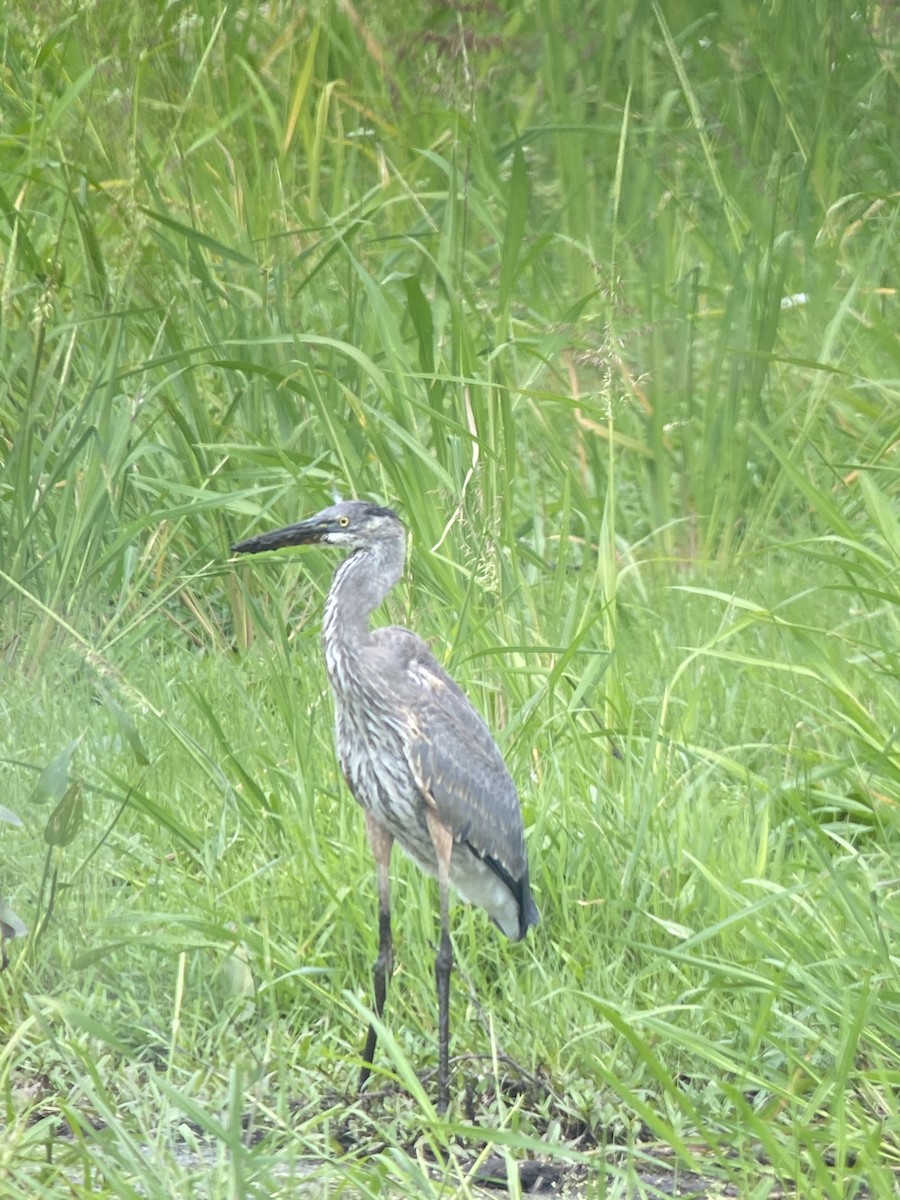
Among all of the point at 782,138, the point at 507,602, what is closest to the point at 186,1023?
the point at 507,602

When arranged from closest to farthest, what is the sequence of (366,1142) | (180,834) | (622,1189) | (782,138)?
(622,1189), (366,1142), (180,834), (782,138)

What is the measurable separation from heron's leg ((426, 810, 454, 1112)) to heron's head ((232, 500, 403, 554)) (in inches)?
22.0

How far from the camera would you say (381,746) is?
3.47m

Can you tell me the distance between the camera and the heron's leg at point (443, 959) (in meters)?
3.18

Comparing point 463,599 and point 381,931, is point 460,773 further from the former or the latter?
point 463,599

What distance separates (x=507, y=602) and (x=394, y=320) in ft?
2.81

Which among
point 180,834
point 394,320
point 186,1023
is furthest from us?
point 394,320

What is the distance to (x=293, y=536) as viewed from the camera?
3.57m

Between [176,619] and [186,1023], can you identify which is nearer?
[186,1023]

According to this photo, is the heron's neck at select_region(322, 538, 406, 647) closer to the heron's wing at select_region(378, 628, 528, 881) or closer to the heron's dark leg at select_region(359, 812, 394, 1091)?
the heron's wing at select_region(378, 628, 528, 881)

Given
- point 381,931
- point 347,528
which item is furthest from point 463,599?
point 381,931

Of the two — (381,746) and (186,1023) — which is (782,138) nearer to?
(381,746)

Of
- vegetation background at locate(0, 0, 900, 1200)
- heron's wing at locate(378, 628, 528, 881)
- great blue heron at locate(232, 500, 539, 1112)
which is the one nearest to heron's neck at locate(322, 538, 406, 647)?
great blue heron at locate(232, 500, 539, 1112)

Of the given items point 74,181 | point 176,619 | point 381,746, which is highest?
point 74,181
